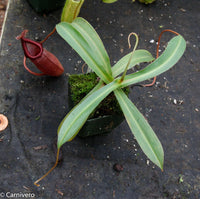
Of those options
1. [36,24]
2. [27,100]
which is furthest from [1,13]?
[27,100]

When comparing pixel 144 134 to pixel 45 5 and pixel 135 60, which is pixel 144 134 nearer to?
pixel 135 60

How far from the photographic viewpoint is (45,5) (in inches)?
60.4

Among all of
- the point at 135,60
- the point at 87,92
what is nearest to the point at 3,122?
the point at 87,92

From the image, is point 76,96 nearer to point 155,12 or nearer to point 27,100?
point 27,100

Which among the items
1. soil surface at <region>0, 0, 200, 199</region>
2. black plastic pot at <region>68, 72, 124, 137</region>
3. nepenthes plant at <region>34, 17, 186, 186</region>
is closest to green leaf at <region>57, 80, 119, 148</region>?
nepenthes plant at <region>34, 17, 186, 186</region>

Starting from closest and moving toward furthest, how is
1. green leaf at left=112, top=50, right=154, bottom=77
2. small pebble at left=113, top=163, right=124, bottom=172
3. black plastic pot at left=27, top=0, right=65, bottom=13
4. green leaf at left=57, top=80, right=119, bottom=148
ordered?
green leaf at left=57, top=80, right=119, bottom=148 → green leaf at left=112, top=50, right=154, bottom=77 → small pebble at left=113, top=163, right=124, bottom=172 → black plastic pot at left=27, top=0, right=65, bottom=13

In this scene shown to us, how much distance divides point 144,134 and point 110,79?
267mm

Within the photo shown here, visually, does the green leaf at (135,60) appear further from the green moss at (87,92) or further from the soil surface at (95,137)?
the soil surface at (95,137)

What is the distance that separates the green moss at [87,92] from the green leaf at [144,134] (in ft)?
0.50

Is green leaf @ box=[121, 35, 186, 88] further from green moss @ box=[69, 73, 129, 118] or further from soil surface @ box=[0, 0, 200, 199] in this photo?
soil surface @ box=[0, 0, 200, 199]

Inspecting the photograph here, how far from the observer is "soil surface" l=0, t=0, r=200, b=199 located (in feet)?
3.94

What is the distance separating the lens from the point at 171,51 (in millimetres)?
849

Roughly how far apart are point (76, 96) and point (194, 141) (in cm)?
85

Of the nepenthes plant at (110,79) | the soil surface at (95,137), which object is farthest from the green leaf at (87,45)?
the soil surface at (95,137)
